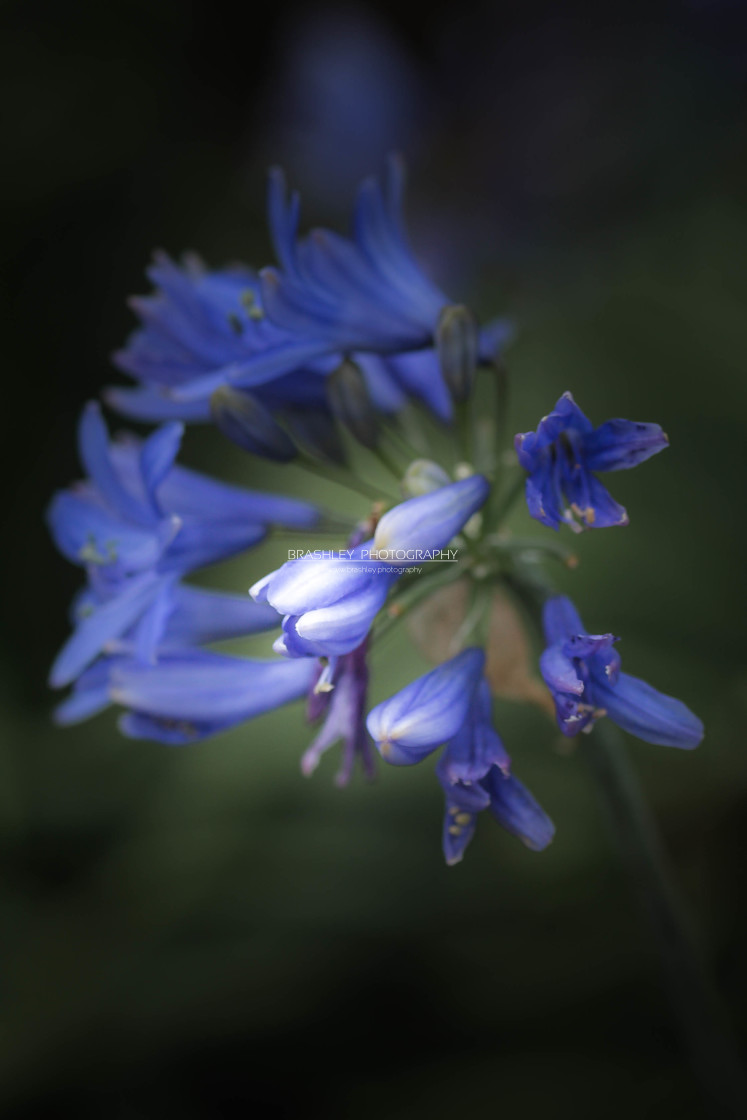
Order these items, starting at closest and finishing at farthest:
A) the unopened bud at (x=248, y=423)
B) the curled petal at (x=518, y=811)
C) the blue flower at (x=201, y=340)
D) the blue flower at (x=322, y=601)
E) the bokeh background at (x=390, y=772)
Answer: the blue flower at (x=322, y=601) < the curled petal at (x=518, y=811) < the unopened bud at (x=248, y=423) < the blue flower at (x=201, y=340) < the bokeh background at (x=390, y=772)

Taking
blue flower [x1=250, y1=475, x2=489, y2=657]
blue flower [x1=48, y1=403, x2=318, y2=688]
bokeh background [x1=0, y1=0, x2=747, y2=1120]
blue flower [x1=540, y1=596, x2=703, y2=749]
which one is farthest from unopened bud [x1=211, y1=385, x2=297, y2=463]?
bokeh background [x1=0, y1=0, x2=747, y2=1120]

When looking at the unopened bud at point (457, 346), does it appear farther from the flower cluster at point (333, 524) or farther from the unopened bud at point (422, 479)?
the unopened bud at point (422, 479)

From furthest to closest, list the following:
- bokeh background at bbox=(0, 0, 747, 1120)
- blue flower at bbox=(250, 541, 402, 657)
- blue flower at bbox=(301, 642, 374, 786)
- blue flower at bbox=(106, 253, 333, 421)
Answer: bokeh background at bbox=(0, 0, 747, 1120) → blue flower at bbox=(106, 253, 333, 421) → blue flower at bbox=(301, 642, 374, 786) → blue flower at bbox=(250, 541, 402, 657)

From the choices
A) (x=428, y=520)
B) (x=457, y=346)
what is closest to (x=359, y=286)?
(x=457, y=346)

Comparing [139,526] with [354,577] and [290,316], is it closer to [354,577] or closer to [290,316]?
[290,316]

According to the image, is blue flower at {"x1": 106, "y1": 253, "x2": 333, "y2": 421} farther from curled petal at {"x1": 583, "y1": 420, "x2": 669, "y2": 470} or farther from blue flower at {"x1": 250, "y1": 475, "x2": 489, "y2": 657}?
curled petal at {"x1": 583, "y1": 420, "x2": 669, "y2": 470}

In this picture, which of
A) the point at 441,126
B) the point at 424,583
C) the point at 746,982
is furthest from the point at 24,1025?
the point at 441,126

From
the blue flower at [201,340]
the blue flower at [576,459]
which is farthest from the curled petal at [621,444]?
the blue flower at [201,340]
